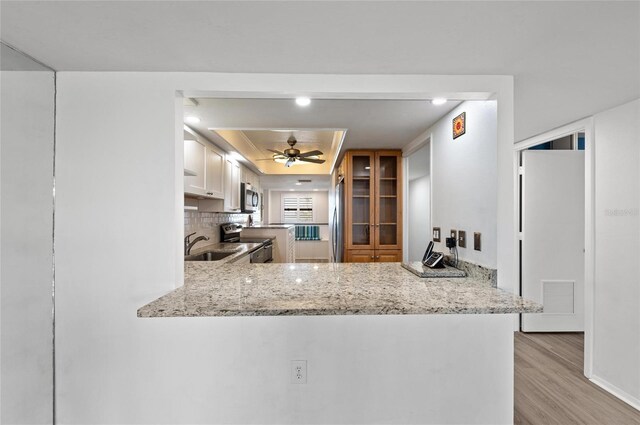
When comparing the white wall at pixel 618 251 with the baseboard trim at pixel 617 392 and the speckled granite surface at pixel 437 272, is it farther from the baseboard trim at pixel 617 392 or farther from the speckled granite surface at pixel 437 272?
the speckled granite surface at pixel 437 272

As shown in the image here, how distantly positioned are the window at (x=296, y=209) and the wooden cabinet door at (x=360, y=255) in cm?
504

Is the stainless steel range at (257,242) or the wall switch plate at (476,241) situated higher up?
the wall switch plate at (476,241)

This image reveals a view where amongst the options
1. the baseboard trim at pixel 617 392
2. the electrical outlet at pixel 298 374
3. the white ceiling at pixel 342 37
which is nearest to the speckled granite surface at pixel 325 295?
the electrical outlet at pixel 298 374

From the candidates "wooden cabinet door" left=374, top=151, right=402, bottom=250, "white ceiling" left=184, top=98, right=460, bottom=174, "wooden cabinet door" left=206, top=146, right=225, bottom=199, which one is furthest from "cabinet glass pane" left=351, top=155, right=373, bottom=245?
"wooden cabinet door" left=206, top=146, right=225, bottom=199

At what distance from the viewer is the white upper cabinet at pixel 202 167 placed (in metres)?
2.77

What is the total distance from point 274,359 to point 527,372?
2.26m

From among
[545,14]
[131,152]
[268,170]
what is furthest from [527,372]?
[268,170]

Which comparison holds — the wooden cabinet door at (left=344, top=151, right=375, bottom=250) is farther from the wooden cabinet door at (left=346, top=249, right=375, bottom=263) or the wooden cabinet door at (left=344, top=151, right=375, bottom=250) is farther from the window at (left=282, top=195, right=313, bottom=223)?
the window at (left=282, top=195, right=313, bottom=223)

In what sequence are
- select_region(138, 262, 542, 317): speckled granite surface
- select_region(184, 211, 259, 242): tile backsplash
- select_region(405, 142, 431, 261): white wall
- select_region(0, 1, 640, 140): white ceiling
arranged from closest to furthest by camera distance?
select_region(0, 1, 640, 140): white ceiling → select_region(138, 262, 542, 317): speckled granite surface → select_region(184, 211, 259, 242): tile backsplash → select_region(405, 142, 431, 261): white wall

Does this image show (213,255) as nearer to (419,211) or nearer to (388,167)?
(388,167)

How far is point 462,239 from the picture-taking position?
2.07 metres

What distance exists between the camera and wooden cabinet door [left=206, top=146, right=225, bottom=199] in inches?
132

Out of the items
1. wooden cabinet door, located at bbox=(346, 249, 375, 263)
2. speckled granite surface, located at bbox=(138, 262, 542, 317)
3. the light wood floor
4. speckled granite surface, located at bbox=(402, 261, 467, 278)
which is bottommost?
the light wood floor

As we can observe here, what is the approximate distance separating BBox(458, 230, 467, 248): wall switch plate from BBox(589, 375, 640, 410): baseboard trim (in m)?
1.62
